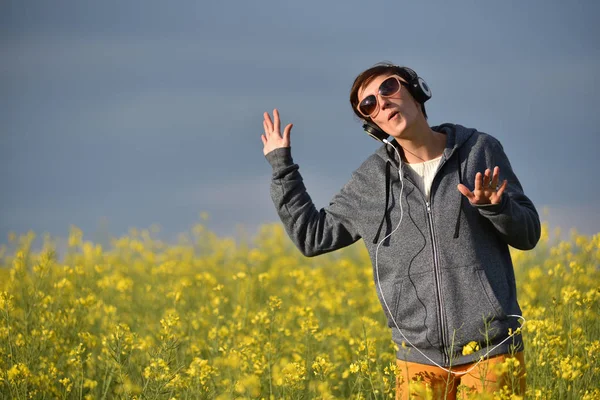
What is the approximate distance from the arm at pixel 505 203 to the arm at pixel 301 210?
2.28 feet

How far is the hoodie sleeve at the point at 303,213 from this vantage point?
11.7 feet

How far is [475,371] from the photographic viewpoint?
10.4 feet

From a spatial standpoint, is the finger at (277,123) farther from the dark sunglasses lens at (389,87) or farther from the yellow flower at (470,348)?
the yellow flower at (470,348)

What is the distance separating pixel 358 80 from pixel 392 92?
8.5 inches

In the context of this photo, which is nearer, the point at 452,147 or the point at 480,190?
the point at 480,190

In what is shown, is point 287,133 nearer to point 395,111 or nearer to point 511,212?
point 395,111

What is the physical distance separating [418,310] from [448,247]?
11.7 inches

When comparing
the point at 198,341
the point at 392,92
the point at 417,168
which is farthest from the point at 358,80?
the point at 198,341

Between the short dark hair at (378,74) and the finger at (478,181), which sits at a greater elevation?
the short dark hair at (378,74)

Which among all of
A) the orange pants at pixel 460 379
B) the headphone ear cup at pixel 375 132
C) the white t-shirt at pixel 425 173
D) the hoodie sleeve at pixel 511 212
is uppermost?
the headphone ear cup at pixel 375 132

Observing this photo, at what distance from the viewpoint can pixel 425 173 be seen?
3.33 m

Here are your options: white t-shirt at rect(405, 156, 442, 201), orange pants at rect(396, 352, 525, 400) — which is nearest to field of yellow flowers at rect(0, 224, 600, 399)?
→ orange pants at rect(396, 352, 525, 400)

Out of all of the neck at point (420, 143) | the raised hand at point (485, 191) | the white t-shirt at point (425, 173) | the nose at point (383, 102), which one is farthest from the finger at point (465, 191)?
the nose at point (383, 102)

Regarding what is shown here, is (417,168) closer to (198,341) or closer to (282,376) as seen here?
(282,376)
